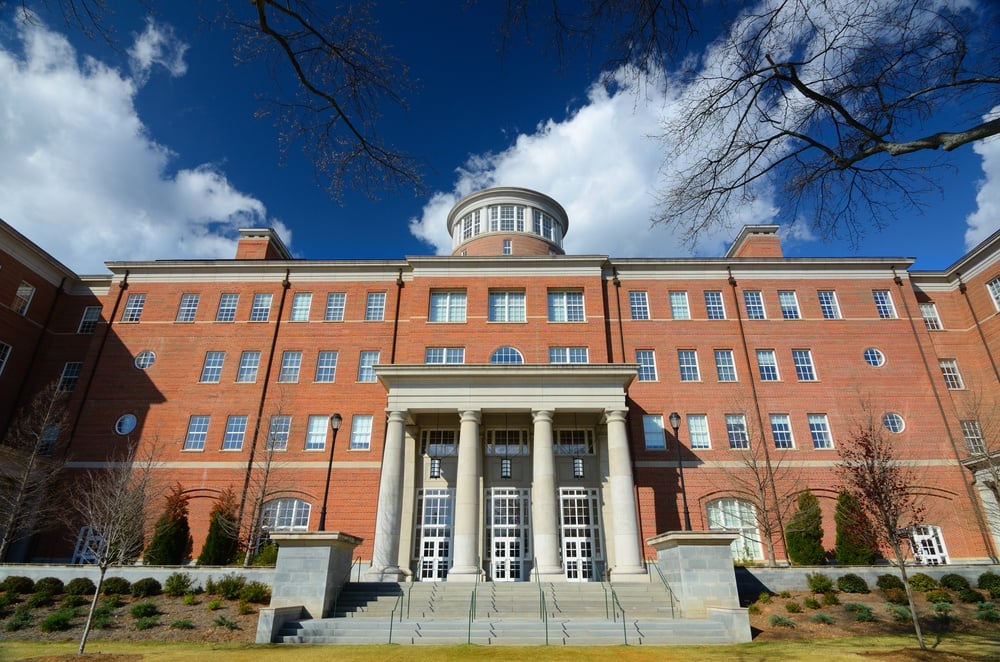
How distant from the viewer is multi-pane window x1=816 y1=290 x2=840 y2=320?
111 ft

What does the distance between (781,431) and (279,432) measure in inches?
1097

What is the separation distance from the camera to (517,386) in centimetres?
2727

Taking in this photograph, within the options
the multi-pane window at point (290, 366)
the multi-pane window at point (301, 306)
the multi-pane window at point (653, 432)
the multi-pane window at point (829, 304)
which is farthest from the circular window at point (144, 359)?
the multi-pane window at point (829, 304)

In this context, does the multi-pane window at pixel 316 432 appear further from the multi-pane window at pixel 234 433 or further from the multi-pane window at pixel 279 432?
the multi-pane window at pixel 234 433

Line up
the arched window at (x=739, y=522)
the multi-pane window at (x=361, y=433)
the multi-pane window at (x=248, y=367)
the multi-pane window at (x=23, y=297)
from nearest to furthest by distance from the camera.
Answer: the arched window at (x=739, y=522) → the multi-pane window at (x=361, y=433) → the multi-pane window at (x=248, y=367) → the multi-pane window at (x=23, y=297)

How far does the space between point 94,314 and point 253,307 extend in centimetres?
1062

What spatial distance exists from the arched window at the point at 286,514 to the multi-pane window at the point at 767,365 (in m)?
26.5

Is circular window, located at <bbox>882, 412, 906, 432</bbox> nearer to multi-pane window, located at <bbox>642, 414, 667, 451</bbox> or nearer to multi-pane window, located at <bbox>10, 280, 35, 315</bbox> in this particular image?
multi-pane window, located at <bbox>642, 414, 667, 451</bbox>

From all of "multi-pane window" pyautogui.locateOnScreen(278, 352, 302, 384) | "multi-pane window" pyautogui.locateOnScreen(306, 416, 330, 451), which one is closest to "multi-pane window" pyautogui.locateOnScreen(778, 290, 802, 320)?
"multi-pane window" pyautogui.locateOnScreen(306, 416, 330, 451)

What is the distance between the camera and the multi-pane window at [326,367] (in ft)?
107

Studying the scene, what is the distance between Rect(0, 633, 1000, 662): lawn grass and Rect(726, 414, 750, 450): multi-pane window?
1450cm

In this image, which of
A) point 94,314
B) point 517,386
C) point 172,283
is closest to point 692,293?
point 517,386

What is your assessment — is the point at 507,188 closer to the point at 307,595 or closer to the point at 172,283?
the point at 172,283

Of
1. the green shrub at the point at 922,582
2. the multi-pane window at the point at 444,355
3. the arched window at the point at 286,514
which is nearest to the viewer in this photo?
the green shrub at the point at 922,582
